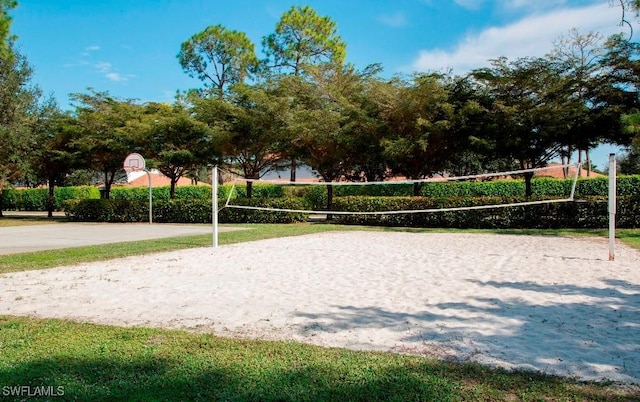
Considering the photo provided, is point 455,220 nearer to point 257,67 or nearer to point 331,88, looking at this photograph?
point 331,88

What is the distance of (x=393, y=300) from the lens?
5.02 meters

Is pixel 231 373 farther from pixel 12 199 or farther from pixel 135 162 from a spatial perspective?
pixel 12 199

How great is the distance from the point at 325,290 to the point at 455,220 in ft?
36.3

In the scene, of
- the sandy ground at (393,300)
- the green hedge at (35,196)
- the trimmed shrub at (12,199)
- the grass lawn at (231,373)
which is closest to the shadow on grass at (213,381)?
the grass lawn at (231,373)

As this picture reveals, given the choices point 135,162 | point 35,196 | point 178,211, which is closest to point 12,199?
point 35,196

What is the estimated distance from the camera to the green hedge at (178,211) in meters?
18.3

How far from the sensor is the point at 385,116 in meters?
17.1

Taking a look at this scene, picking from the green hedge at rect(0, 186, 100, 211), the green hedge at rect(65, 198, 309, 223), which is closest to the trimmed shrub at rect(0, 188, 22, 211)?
the green hedge at rect(0, 186, 100, 211)

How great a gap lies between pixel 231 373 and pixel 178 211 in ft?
58.8

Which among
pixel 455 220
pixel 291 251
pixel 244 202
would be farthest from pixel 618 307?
pixel 244 202

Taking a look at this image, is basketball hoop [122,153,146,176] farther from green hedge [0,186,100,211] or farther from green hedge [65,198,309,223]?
green hedge [0,186,100,211]

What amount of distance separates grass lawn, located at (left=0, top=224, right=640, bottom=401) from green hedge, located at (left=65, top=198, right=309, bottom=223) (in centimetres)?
1450

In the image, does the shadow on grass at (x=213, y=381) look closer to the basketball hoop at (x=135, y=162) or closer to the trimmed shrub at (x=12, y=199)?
the basketball hoop at (x=135, y=162)

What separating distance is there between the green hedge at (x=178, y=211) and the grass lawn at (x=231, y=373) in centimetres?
1450
